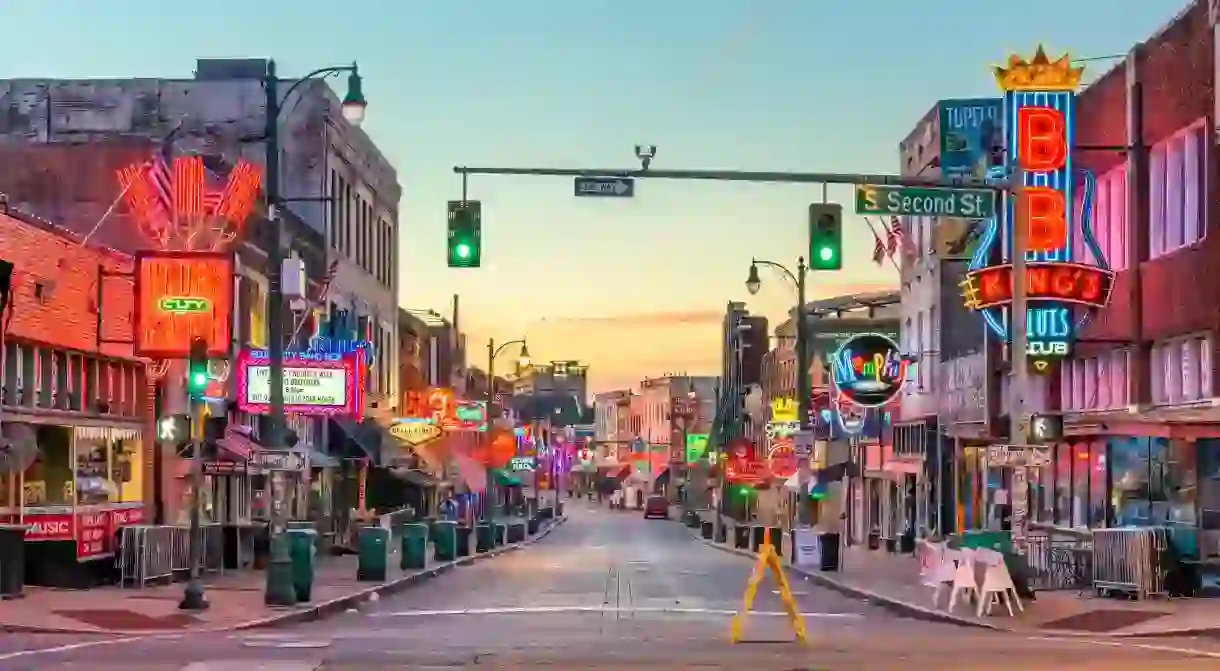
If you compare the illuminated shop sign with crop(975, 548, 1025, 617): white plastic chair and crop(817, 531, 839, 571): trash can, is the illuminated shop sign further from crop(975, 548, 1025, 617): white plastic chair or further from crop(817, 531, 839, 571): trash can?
crop(975, 548, 1025, 617): white plastic chair

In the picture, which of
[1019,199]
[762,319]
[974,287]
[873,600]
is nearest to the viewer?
[1019,199]

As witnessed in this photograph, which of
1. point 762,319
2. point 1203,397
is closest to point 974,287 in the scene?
point 1203,397

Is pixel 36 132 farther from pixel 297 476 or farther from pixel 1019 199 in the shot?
pixel 1019 199

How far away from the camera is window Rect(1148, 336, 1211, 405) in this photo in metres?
31.1

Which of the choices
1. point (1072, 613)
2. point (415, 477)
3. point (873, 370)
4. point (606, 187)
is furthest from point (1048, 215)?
point (415, 477)

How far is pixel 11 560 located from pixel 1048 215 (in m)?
20.5

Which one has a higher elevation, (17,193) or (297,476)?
(17,193)

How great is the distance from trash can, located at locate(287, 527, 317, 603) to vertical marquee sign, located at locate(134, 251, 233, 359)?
21.2 ft

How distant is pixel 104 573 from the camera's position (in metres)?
31.6

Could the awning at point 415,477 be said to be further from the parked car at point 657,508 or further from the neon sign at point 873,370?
the parked car at point 657,508

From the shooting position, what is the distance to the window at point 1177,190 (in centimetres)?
3091

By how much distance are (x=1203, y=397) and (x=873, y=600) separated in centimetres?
710

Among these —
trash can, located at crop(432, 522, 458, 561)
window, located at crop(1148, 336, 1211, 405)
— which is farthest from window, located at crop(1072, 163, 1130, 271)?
trash can, located at crop(432, 522, 458, 561)

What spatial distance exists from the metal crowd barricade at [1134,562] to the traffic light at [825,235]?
8.12m
